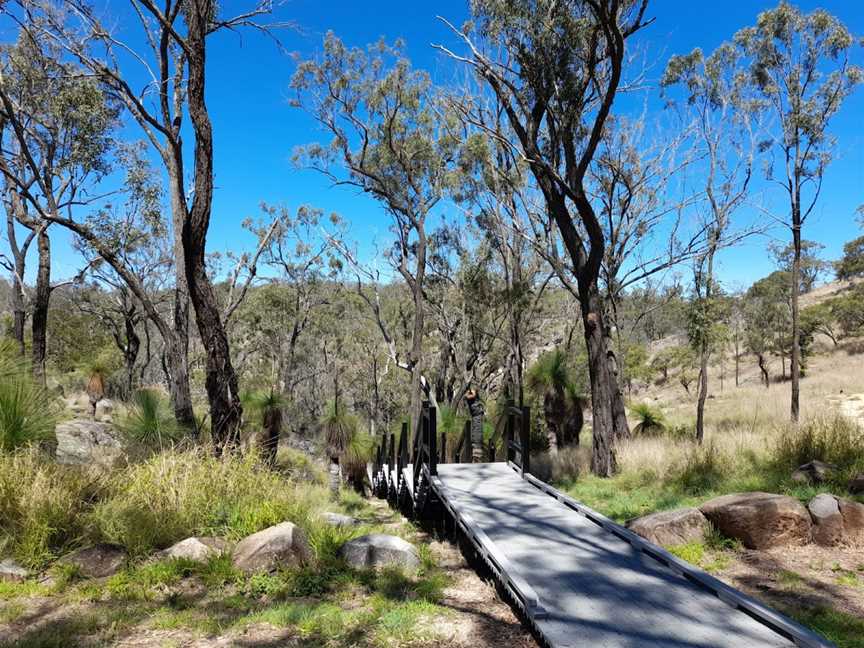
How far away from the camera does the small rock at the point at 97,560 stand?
445 centimetres

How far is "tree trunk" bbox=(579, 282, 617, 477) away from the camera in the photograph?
10422mm

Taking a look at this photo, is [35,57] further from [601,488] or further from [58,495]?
[601,488]

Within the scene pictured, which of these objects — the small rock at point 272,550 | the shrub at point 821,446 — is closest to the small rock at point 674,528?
the shrub at point 821,446

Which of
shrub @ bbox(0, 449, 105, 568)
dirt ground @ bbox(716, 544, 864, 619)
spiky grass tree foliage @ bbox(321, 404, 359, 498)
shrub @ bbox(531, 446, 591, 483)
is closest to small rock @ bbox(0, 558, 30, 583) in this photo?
shrub @ bbox(0, 449, 105, 568)

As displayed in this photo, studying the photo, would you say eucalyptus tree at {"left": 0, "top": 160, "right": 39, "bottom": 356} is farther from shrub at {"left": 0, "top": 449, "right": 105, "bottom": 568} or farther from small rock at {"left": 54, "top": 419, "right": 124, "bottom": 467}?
shrub at {"left": 0, "top": 449, "right": 105, "bottom": 568}

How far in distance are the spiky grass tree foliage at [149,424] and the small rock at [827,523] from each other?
7113 millimetres

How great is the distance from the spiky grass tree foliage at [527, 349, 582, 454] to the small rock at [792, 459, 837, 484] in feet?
26.8

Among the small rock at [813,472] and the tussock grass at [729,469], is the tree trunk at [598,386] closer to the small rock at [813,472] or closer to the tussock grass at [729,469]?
the tussock grass at [729,469]

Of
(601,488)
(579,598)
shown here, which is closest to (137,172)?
(601,488)

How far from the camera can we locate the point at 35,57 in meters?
11.8

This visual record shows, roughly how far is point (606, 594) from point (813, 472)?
4228 mm

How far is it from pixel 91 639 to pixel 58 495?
1847mm

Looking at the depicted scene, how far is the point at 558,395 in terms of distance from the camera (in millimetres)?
14961

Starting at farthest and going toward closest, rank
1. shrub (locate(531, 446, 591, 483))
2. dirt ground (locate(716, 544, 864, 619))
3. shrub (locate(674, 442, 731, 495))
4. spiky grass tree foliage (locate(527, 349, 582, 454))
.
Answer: spiky grass tree foliage (locate(527, 349, 582, 454)) < shrub (locate(531, 446, 591, 483)) < shrub (locate(674, 442, 731, 495)) < dirt ground (locate(716, 544, 864, 619))
